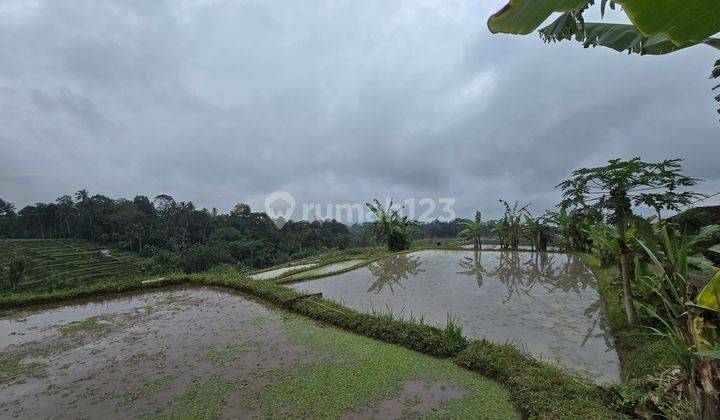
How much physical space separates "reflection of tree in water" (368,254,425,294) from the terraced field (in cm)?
2160

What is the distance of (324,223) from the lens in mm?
54062

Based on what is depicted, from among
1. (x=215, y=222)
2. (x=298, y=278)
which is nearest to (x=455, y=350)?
(x=298, y=278)

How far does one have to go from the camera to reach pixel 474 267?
9.73 meters

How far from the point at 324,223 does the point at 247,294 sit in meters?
47.1

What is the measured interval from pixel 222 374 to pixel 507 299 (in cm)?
516

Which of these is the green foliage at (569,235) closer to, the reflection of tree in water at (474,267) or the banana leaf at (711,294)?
the reflection of tree in water at (474,267)

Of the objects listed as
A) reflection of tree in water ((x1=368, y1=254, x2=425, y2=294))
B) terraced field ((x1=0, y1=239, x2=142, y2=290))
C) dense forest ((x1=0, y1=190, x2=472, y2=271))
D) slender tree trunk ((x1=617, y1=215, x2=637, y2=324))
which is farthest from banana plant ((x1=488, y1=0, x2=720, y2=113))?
dense forest ((x1=0, y1=190, x2=472, y2=271))

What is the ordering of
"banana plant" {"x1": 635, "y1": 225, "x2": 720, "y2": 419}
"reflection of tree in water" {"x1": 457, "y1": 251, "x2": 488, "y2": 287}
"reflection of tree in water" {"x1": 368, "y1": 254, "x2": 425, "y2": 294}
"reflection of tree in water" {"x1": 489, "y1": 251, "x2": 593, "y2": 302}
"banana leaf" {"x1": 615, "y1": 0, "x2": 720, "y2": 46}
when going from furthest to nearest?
"reflection of tree in water" {"x1": 457, "y1": 251, "x2": 488, "y2": 287} → "reflection of tree in water" {"x1": 368, "y1": 254, "x2": 425, "y2": 294} → "reflection of tree in water" {"x1": 489, "y1": 251, "x2": 593, "y2": 302} → "banana plant" {"x1": 635, "y1": 225, "x2": 720, "y2": 419} → "banana leaf" {"x1": 615, "y1": 0, "x2": 720, "y2": 46}

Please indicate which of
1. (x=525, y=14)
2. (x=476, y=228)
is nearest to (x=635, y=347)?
(x=525, y=14)

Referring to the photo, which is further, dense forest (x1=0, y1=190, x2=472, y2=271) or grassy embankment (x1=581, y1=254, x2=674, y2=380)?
dense forest (x1=0, y1=190, x2=472, y2=271)

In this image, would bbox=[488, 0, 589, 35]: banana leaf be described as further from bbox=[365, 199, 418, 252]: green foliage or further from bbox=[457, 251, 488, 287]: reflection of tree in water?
bbox=[365, 199, 418, 252]: green foliage

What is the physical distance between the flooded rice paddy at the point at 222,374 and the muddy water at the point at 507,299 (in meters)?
1.32

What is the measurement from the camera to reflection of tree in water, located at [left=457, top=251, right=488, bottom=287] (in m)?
8.27

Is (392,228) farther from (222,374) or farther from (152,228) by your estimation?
(152,228)
